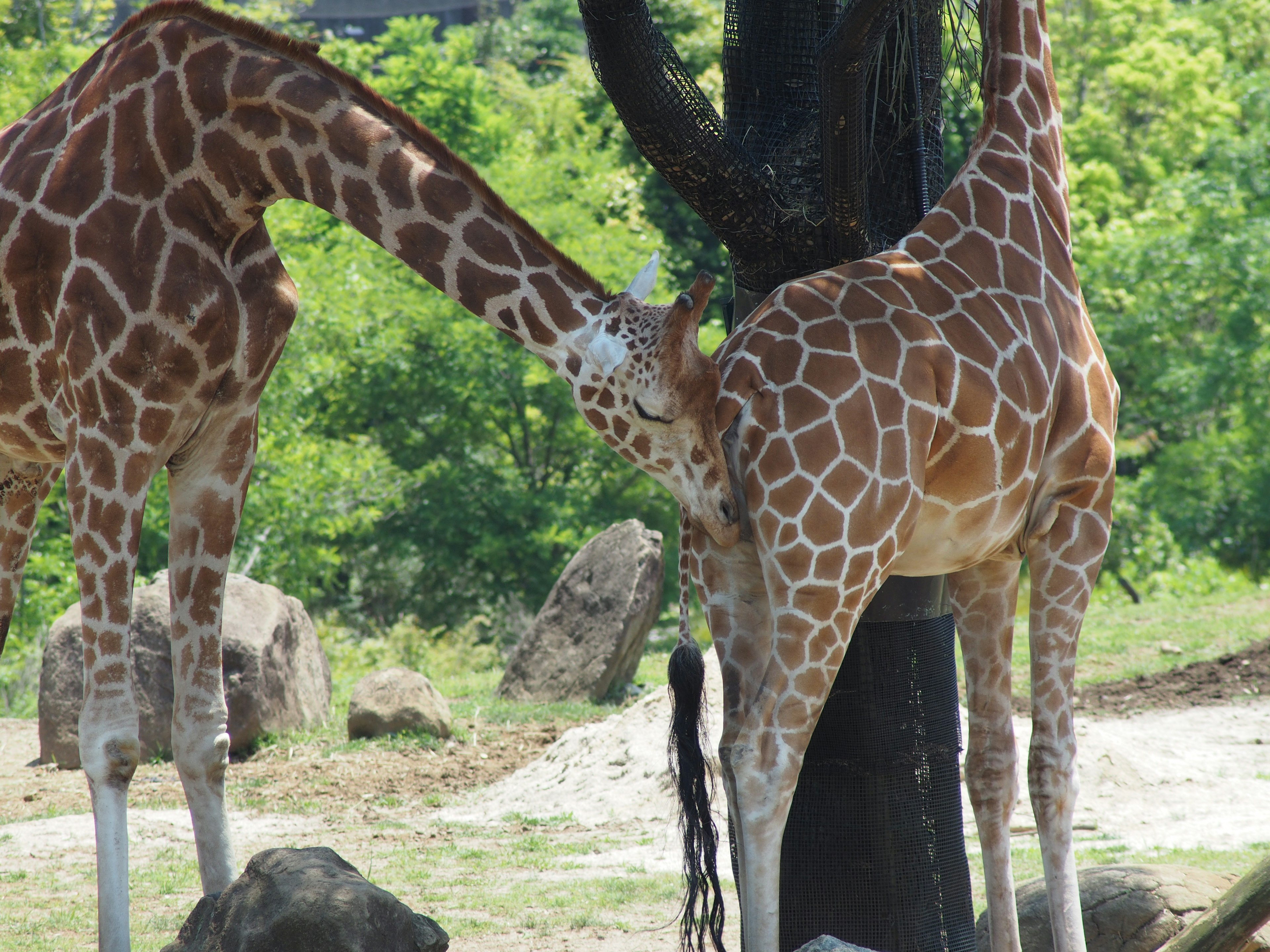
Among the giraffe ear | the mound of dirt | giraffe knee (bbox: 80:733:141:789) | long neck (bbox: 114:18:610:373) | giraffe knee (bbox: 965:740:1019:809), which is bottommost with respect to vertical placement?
the mound of dirt

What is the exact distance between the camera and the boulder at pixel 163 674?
8.28 meters

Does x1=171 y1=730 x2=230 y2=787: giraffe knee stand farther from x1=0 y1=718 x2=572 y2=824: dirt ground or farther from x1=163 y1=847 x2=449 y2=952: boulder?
x1=0 y1=718 x2=572 y2=824: dirt ground

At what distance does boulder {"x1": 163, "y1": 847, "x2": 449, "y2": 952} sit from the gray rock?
1178 millimetres

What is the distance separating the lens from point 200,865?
168 inches

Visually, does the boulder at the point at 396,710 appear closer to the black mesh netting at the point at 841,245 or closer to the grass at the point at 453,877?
the grass at the point at 453,877

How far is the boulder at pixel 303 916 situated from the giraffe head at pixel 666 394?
151cm

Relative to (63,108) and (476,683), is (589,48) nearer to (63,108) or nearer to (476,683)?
(63,108)

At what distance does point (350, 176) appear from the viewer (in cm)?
390

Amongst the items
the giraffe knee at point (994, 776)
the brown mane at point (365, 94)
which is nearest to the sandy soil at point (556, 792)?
the giraffe knee at point (994, 776)

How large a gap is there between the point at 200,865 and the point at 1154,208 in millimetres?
25277

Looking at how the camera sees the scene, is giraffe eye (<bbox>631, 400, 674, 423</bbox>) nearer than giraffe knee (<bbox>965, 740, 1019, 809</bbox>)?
Yes

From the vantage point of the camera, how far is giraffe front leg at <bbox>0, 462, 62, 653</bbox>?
4.97m

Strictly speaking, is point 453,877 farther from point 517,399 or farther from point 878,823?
point 517,399

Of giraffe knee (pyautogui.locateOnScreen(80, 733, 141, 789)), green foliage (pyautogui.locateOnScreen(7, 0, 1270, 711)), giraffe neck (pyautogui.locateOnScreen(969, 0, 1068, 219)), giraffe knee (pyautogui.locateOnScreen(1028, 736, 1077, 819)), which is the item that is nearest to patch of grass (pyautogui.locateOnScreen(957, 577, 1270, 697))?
green foliage (pyautogui.locateOnScreen(7, 0, 1270, 711))
